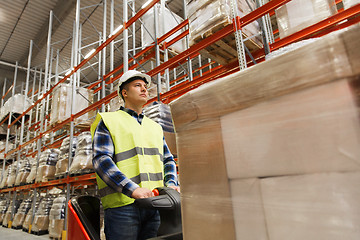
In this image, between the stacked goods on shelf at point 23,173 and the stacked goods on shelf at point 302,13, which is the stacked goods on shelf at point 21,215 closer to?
the stacked goods on shelf at point 23,173

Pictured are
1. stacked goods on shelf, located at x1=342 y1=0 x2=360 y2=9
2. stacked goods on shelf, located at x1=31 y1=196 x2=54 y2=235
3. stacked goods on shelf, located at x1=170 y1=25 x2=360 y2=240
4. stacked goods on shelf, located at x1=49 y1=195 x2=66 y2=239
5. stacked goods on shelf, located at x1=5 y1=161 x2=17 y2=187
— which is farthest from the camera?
stacked goods on shelf, located at x1=5 y1=161 x2=17 y2=187

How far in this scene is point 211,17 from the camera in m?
3.49

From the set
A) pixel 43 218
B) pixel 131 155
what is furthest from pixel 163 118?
pixel 43 218

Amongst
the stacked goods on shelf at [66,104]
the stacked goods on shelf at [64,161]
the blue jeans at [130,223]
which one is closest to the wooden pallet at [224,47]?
the blue jeans at [130,223]

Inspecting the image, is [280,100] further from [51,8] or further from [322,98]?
[51,8]

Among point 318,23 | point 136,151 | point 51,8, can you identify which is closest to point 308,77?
point 136,151

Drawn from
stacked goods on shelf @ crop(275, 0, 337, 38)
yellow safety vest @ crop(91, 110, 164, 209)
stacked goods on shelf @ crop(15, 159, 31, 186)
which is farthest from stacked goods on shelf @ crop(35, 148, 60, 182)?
stacked goods on shelf @ crop(275, 0, 337, 38)

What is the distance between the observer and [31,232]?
714 centimetres

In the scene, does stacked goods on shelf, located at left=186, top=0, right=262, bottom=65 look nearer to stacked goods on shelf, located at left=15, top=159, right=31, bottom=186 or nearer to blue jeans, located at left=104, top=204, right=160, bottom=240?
blue jeans, located at left=104, top=204, right=160, bottom=240

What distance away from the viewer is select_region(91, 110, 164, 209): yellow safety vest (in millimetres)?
1825

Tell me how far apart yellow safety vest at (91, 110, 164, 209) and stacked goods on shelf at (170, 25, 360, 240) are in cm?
105

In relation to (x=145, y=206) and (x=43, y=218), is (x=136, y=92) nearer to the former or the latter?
(x=145, y=206)

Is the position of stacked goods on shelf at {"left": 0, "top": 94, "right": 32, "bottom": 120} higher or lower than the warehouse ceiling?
lower

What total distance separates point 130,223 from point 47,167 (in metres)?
6.27
